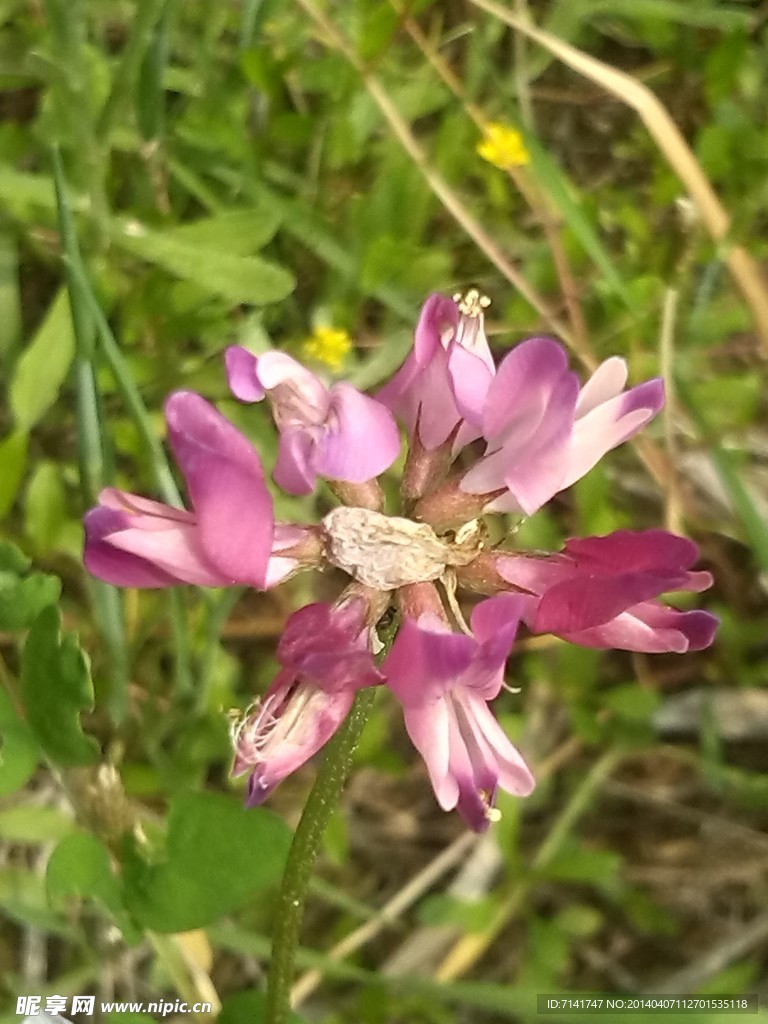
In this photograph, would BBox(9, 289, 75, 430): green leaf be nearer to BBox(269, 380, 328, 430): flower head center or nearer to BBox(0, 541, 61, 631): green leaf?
BBox(0, 541, 61, 631): green leaf

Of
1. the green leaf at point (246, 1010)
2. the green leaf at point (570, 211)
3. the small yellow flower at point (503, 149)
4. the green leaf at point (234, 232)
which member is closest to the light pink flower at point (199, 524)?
the green leaf at point (246, 1010)

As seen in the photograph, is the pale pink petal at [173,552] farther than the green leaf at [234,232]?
No

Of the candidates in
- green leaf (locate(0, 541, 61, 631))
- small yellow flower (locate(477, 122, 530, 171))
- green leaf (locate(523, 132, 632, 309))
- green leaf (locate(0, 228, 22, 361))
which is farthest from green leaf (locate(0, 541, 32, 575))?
small yellow flower (locate(477, 122, 530, 171))

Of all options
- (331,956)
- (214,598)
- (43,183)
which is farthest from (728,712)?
(43,183)

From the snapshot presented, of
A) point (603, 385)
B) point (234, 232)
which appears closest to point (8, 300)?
point (234, 232)

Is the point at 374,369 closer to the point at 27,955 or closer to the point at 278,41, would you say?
the point at 278,41

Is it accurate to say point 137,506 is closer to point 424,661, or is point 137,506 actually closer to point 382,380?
point 424,661

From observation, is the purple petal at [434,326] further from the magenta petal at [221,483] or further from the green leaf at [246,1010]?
the green leaf at [246,1010]
